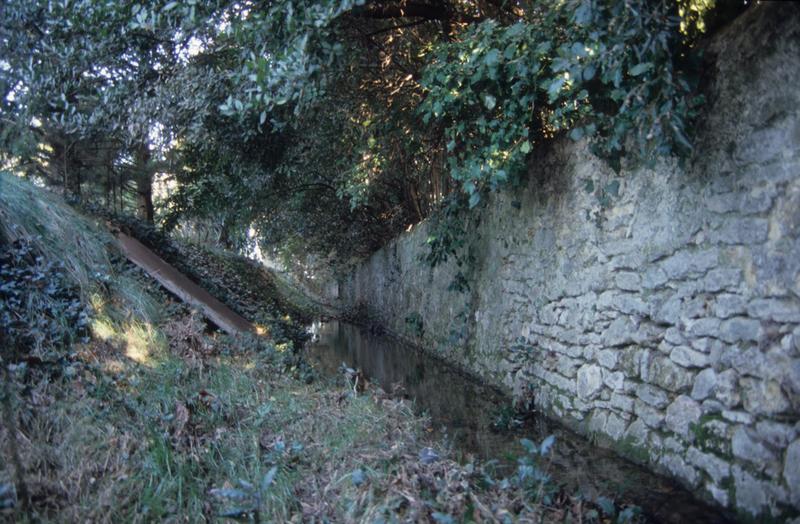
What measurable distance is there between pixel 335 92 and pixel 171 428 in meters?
5.59

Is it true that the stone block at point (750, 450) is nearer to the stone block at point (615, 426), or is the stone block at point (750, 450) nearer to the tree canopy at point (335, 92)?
the stone block at point (615, 426)

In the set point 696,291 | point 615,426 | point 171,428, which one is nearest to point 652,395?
point 615,426

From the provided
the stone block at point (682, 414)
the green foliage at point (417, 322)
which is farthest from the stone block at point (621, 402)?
the green foliage at point (417, 322)

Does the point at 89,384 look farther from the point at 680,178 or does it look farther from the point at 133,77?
the point at 133,77

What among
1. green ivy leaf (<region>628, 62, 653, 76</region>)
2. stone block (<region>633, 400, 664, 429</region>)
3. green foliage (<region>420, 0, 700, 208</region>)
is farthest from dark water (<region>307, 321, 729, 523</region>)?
green ivy leaf (<region>628, 62, 653, 76</region>)

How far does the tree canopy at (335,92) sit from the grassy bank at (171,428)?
1.37 m

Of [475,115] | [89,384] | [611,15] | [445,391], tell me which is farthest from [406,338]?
[611,15]

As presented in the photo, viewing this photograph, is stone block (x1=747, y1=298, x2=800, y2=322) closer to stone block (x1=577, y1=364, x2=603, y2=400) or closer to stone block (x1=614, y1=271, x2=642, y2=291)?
stone block (x1=614, y1=271, x2=642, y2=291)

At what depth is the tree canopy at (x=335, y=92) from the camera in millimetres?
3854

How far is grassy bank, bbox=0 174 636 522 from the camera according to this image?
9.82 feet

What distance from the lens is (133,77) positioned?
7637 mm

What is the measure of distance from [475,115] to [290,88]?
73.8 inches

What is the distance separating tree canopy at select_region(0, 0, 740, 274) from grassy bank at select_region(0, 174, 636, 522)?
1.37m

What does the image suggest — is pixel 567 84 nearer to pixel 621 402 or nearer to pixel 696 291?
pixel 696 291
